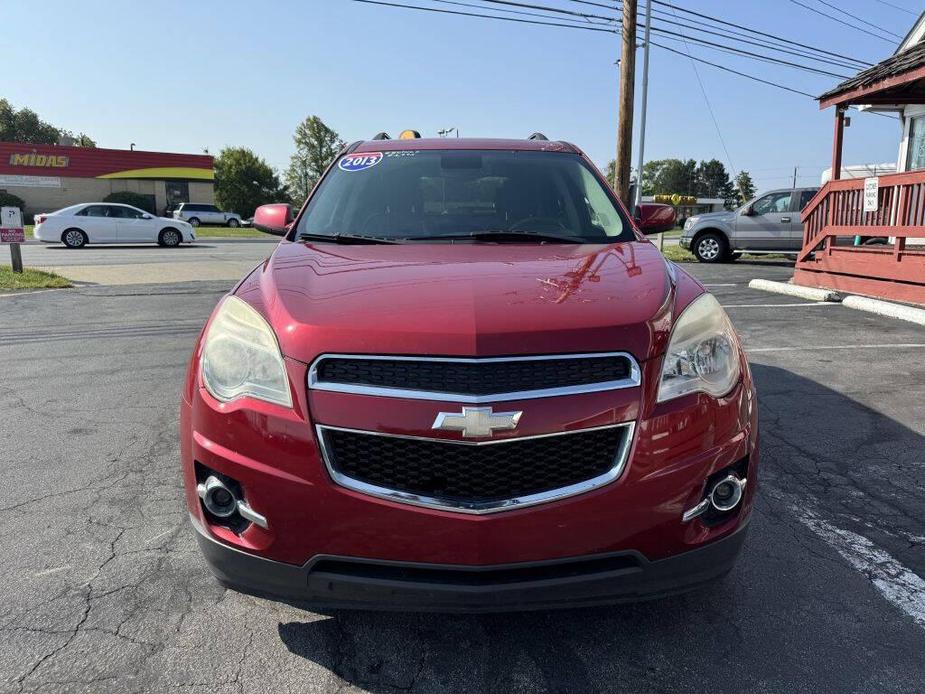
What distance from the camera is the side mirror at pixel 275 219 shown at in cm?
392

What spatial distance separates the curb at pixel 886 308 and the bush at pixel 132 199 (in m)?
44.6

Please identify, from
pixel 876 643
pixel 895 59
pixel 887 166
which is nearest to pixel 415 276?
pixel 876 643

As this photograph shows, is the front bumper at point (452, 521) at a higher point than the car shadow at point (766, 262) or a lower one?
lower

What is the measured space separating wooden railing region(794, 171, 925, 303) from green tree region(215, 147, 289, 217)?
186 ft

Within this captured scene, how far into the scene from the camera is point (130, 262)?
16.6 m

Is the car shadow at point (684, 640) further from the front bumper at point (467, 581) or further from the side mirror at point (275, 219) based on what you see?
the side mirror at point (275, 219)

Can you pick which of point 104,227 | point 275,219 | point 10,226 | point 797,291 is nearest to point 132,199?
point 104,227

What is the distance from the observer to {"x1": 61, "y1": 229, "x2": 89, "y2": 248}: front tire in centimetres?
2200

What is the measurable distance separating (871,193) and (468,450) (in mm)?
10417

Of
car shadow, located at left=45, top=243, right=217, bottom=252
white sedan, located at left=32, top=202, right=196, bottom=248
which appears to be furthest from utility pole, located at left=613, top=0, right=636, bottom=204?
white sedan, located at left=32, top=202, right=196, bottom=248

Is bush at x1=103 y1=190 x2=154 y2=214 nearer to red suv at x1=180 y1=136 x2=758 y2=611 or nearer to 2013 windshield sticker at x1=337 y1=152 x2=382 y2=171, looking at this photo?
2013 windshield sticker at x1=337 y1=152 x2=382 y2=171

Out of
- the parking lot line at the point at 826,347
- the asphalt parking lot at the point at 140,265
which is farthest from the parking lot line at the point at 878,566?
the asphalt parking lot at the point at 140,265

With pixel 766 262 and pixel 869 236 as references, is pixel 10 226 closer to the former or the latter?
pixel 869 236

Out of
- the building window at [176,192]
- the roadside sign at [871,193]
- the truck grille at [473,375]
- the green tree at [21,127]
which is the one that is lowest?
the truck grille at [473,375]
